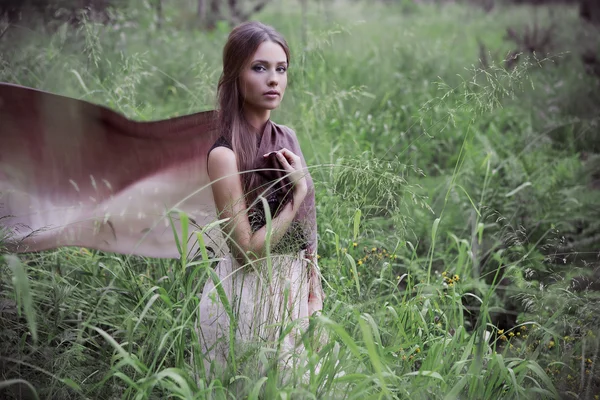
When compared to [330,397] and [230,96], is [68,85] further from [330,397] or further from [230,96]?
[330,397]

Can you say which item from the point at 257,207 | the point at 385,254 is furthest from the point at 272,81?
the point at 385,254

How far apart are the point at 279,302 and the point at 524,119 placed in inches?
120

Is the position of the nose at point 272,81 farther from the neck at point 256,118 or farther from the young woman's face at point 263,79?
the neck at point 256,118

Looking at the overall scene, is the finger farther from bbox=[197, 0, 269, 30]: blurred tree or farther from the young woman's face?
bbox=[197, 0, 269, 30]: blurred tree

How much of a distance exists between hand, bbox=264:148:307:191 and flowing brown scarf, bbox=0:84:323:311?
1.29 ft

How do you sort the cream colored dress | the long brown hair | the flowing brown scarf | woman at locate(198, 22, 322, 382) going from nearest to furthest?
the cream colored dress
woman at locate(198, 22, 322, 382)
the long brown hair
the flowing brown scarf

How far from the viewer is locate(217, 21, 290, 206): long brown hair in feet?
7.06

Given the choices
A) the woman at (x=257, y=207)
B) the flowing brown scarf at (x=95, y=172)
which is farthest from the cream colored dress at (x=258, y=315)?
the flowing brown scarf at (x=95, y=172)

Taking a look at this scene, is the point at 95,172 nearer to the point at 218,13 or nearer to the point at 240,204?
the point at 240,204

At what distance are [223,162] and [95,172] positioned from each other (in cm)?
75

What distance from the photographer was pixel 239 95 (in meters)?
2.23

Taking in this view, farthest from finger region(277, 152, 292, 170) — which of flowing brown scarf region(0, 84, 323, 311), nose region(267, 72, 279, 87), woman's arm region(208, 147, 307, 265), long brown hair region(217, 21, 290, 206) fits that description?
flowing brown scarf region(0, 84, 323, 311)

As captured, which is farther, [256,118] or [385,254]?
[385,254]

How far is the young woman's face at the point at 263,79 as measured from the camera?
2162 millimetres
